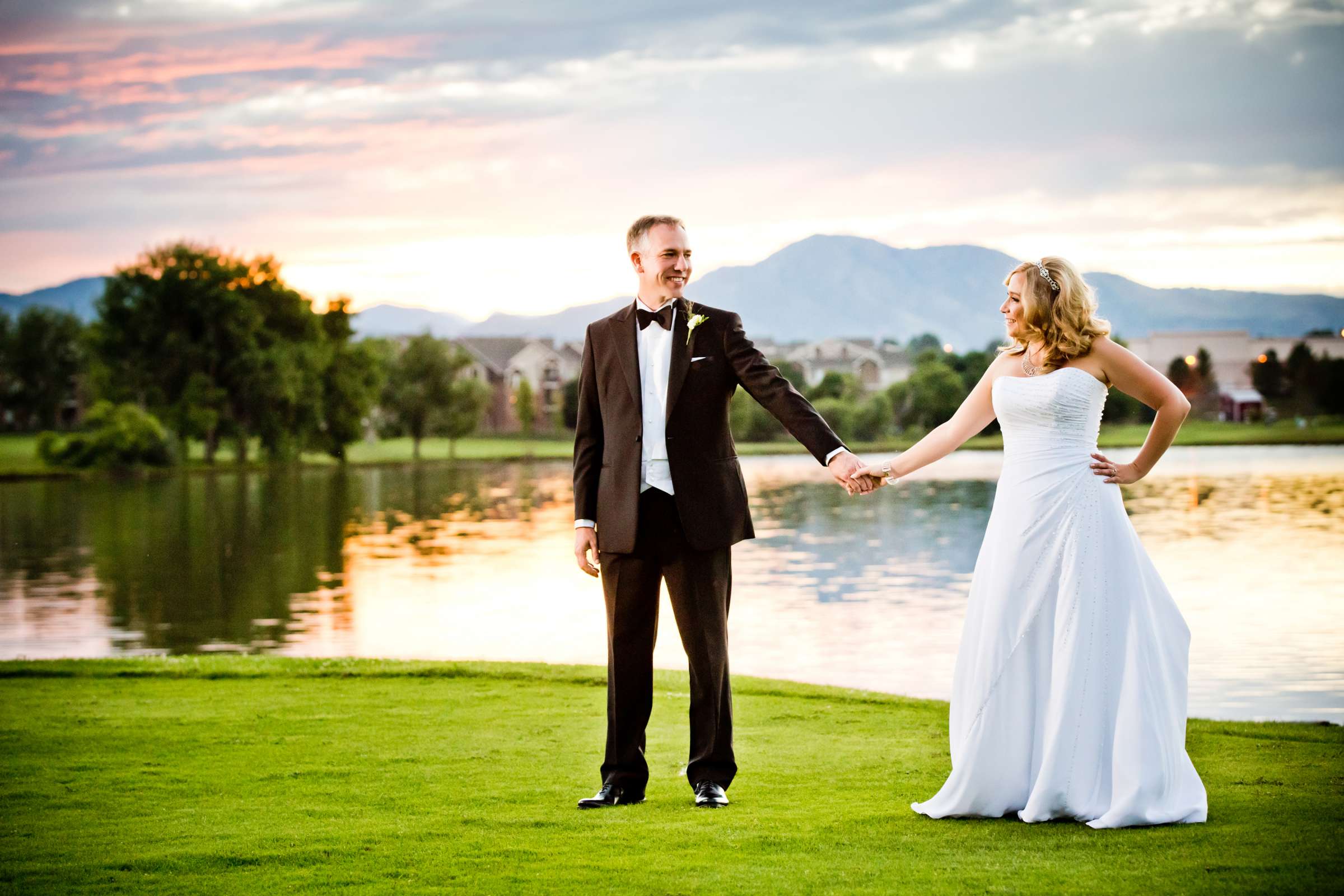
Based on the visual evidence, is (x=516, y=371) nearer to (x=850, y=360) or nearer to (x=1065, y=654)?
(x=850, y=360)

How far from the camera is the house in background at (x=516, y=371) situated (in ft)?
364

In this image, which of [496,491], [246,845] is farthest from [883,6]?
[246,845]

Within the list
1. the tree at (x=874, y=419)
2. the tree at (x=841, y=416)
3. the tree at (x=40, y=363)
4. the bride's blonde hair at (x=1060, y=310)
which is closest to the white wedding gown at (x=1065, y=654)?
the bride's blonde hair at (x=1060, y=310)

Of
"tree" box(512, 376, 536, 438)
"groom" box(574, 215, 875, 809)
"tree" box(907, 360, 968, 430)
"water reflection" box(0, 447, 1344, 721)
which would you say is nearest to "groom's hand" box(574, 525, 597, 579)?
"groom" box(574, 215, 875, 809)

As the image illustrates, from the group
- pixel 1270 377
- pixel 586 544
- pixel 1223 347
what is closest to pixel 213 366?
pixel 586 544

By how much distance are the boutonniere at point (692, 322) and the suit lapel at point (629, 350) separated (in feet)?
0.77

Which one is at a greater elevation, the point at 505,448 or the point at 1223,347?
the point at 1223,347

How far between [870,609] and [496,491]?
31070 millimetres

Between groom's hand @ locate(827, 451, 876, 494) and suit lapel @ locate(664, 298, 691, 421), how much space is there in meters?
0.81

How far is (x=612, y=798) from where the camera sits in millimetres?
5652

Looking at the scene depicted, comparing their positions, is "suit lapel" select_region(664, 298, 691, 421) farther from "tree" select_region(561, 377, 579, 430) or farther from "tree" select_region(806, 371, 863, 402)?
"tree" select_region(806, 371, 863, 402)

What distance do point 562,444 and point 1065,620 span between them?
94.4 m

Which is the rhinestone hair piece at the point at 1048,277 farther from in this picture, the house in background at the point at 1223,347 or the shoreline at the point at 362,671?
the house in background at the point at 1223,347

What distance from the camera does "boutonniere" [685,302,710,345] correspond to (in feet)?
18.4
